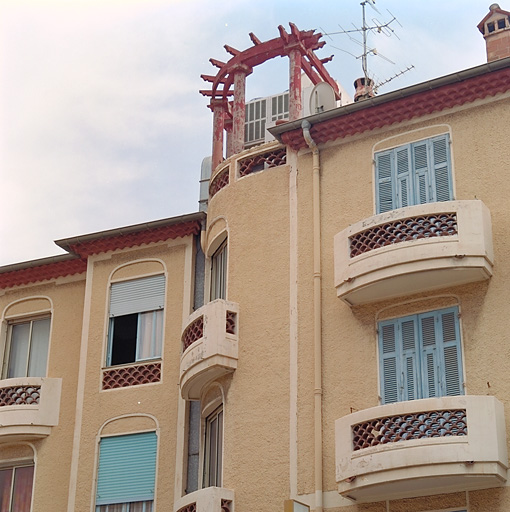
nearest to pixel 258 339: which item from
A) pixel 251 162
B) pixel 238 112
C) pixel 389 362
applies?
pixel 389 362

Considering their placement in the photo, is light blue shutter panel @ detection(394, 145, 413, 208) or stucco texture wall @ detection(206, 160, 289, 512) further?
light blue shutter panel @ detection(394, 145, 413, 208)

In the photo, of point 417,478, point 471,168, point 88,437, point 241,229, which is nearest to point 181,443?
point 88,437

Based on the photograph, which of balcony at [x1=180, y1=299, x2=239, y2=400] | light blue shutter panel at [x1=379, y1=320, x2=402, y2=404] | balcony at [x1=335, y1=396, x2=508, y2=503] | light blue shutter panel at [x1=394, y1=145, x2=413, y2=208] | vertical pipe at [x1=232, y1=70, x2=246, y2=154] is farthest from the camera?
vertical pipe at [x1=232, y1=70, x2=246, y2=154]

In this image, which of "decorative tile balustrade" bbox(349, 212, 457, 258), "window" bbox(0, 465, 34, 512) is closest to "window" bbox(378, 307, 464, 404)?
"decorative tile balustrade" bbox(349, 212, 457, 258)

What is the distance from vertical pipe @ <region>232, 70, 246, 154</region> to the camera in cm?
2328

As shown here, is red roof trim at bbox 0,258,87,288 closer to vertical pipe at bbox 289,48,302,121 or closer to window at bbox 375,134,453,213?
vertical pipe at bbox 289,48,302,121

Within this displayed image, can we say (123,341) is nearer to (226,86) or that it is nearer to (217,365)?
(217,365)

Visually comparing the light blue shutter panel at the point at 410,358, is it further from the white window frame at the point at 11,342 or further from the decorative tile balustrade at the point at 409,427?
the white window frame at the point at 11,342

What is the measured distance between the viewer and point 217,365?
19922 millimetres

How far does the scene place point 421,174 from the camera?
64.4 ft

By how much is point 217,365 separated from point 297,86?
6.77m

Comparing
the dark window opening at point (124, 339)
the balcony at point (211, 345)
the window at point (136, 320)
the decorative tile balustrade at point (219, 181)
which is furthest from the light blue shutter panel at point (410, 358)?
the dark window opening at point (124, 339)

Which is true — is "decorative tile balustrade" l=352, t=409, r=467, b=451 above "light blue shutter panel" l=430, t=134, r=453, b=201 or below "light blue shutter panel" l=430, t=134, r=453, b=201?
below

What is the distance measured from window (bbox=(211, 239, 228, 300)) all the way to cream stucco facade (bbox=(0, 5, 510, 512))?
6cm
